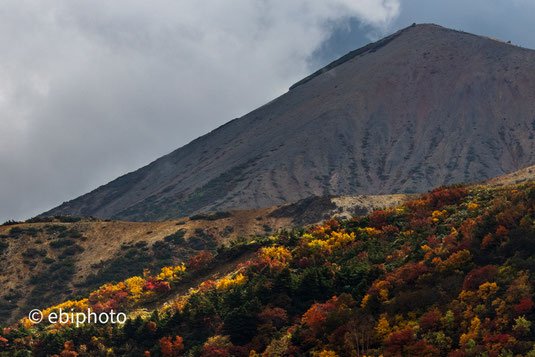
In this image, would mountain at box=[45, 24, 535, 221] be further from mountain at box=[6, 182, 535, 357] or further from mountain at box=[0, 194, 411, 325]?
mountain at box=[6, 182, 535, 357]

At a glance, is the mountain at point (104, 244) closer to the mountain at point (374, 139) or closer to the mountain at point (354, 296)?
the mountain at point (354, 296)

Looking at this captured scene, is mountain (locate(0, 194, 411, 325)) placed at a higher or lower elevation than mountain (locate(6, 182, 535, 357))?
higher

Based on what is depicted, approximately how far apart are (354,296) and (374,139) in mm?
136628

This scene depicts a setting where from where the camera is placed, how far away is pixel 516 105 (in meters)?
154

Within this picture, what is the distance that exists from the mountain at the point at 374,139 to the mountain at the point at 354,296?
96.7 metres

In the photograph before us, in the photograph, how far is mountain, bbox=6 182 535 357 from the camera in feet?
65.5

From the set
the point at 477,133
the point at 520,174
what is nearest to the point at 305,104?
the point at 477,133

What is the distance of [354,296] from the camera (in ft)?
82.8

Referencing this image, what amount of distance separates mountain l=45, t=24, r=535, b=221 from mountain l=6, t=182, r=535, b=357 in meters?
96.7

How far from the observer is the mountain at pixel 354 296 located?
19969 mm

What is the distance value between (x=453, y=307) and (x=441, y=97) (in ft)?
511

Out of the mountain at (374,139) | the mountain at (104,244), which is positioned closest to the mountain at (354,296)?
the mountain at (104,244)

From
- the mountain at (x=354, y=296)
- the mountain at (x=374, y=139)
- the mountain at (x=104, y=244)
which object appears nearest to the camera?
the mountain at (x=354, y=296)

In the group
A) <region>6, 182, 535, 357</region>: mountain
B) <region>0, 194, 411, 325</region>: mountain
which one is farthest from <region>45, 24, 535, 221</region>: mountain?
<region>6, 182, 535, 357</region>: mountain
